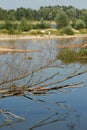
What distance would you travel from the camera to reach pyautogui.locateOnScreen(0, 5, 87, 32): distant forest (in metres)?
55.5

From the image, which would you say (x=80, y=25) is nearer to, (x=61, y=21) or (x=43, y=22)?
(x=61, y=21)

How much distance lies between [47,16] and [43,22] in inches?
740

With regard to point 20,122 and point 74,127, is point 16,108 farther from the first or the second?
point 74,127

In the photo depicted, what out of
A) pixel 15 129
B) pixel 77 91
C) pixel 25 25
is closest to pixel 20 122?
pixel 15 129

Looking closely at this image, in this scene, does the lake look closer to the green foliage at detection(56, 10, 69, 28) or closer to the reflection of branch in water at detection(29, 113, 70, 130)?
the reflection of branch in water at detection(29, 113, 70, 130)

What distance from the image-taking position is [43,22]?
58.9 m

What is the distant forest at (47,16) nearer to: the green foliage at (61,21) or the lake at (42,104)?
the green foliage at (61,21)

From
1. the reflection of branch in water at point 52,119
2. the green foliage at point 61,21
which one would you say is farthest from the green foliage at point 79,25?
the reflection of branch in water at point 52,119

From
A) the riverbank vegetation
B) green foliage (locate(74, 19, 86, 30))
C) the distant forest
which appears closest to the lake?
the riverbank vegetation

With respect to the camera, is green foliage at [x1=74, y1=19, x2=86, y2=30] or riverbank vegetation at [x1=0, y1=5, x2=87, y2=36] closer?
riverbank vegetation at [x1=0, y1=5, x2=87, y2=36]

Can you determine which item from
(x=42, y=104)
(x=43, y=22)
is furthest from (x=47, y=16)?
(x=42, y=104)

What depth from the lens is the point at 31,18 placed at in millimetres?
72250

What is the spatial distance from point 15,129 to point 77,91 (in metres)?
3.92

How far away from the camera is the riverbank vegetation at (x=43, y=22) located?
49062 millimetres
